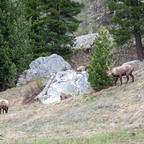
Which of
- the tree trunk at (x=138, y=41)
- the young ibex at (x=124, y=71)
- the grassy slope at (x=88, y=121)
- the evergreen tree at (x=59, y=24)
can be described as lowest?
the grassy slope at (x=88, y=121)

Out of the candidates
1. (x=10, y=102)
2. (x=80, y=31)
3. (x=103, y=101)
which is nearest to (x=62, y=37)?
(x=10, y=102)

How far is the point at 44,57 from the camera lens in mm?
25500

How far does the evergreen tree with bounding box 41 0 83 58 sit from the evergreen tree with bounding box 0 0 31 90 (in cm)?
289

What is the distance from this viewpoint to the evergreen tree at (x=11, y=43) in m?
23.0

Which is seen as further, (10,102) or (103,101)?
(10,102)

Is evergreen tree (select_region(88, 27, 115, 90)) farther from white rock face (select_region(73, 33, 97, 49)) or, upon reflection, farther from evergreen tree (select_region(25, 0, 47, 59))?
white rock face (select_region(73, 33, 97, 49))

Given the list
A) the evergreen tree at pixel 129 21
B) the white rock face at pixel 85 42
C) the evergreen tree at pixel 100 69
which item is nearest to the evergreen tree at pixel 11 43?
the evergreen tree at pixel 129 21

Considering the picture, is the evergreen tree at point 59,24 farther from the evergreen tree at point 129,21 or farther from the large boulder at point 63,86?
the large boulder at point 63,86

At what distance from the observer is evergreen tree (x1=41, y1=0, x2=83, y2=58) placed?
26859 millimetres

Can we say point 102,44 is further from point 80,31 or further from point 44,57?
point 80,31

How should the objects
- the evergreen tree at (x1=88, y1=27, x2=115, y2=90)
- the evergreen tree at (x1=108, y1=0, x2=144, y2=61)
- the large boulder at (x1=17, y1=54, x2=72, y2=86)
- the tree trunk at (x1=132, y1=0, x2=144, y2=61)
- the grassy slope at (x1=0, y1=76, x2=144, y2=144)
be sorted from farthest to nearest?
the large boulder at (x1=17, y1=54, x2=72, y2=86) < the tree trunk at (x1=132, y1=0, x2=144, y2=61) < the evergreen tree at (x1=108, y1=0, x2=144, y2=61) < the evergreen tree at (x1=88, y1=27, x2=115, y2=90) < the grassy slope at (x1=0, y1=76, x2=144, y2=144)

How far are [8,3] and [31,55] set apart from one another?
5823 mm

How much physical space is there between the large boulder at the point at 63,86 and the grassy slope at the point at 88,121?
11.5 feet

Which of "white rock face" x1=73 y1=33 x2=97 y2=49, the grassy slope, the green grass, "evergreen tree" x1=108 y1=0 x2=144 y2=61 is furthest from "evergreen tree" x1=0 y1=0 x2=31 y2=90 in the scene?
the green grass
